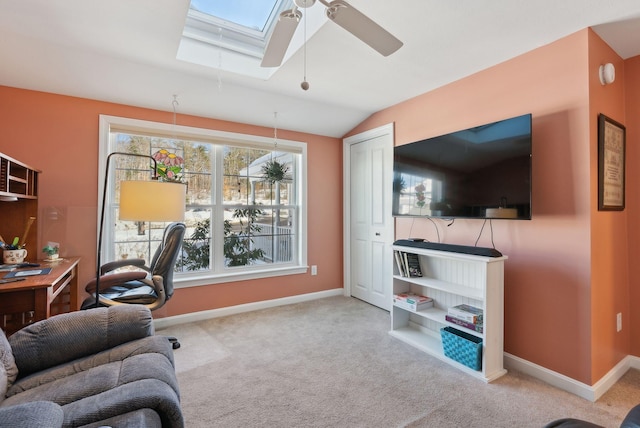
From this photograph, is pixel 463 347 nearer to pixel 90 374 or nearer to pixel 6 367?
pixel 90 374

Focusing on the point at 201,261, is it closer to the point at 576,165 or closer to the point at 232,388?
the point at 232,388

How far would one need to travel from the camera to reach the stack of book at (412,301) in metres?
2.74

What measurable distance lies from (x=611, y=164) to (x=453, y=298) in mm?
1488

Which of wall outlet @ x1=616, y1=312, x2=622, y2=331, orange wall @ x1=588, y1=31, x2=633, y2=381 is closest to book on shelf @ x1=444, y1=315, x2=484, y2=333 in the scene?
orange wall @ x1=588, y1=31, x2=633, y2=381

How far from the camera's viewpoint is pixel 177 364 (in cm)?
235

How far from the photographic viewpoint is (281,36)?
1.53 m

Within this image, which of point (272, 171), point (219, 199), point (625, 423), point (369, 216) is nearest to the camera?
point (625, 423)

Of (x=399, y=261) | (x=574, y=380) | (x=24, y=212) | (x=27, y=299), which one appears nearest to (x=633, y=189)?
(x=574, y=380)

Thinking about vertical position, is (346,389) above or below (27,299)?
below

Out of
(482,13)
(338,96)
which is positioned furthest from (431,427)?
(338,96)

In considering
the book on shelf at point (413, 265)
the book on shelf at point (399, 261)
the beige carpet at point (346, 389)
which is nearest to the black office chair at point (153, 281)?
the beige carpet at point (346, 389)

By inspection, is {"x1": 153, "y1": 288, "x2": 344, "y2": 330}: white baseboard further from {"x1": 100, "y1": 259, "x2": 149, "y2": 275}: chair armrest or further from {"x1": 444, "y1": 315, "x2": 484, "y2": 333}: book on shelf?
{"x1": 444, "y1": 315, "x2": 484, "y2": 333}: book on shelf

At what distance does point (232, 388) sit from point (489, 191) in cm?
228

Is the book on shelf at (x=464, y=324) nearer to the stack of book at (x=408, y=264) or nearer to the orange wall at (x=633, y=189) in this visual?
the stack of book at (x=408, y=264)
